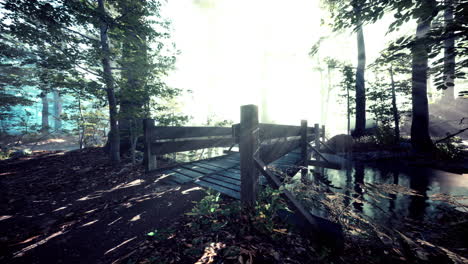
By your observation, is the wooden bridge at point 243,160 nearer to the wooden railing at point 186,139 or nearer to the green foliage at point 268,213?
the wooden railing at point 186,139

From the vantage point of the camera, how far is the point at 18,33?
4.76 m

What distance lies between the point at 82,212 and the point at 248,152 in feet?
10.9

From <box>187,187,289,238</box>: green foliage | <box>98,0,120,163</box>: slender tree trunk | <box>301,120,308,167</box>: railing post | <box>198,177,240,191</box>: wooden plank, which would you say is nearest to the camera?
<box>187,187,289,238</box>: green foliage

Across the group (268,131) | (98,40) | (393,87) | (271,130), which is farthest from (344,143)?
(98,40)

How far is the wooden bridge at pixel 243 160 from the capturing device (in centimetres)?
209

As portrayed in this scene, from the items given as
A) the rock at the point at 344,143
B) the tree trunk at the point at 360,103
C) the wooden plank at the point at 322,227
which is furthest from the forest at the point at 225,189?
the tree trunk at the point at 360,103

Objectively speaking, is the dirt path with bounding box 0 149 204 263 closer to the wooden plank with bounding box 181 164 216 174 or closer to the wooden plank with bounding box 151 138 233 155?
the wooden plank with bounding box 181 164 216 174

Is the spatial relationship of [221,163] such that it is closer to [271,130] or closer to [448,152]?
[271,130]

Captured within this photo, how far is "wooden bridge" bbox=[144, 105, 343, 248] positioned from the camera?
6.84 ft

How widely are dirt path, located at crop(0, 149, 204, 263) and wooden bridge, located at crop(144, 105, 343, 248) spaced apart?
56 centimetres

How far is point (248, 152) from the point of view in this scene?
2.46 meters

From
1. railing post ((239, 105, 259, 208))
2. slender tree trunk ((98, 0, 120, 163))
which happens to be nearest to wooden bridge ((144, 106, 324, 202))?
railing post ((239, 105, 259, 208))

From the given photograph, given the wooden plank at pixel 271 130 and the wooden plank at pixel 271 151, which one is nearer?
the wooden plank at pixel 271 130

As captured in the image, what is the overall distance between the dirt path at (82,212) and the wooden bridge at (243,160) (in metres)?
0.56
